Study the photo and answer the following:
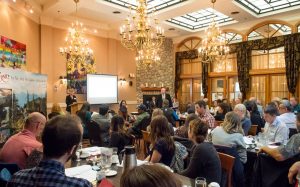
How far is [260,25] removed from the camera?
10.0 metres

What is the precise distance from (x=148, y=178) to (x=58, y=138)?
88 centimetres

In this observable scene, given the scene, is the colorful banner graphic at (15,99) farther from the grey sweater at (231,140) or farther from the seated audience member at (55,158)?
the grey sweater at (231,140)

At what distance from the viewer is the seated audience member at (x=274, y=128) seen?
4148 millimetres

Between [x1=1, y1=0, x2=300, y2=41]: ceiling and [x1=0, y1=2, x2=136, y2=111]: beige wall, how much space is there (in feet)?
1.05

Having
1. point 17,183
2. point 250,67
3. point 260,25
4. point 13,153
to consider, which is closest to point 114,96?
point 250,67

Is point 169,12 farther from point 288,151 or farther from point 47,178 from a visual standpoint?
point 47,178

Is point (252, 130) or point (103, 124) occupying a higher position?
point (103, 124)

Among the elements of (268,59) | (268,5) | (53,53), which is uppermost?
(268,5)

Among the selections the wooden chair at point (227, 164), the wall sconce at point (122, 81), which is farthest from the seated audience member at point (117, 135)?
the wall sconce at point (122, 81)

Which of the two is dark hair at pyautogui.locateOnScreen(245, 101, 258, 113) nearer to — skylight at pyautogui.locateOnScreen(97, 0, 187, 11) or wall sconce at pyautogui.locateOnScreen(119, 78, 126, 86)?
skylight at pyautogui.locateOnScreen(97, 0, 187, 11)

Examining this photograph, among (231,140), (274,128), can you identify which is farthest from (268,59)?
(231,140)

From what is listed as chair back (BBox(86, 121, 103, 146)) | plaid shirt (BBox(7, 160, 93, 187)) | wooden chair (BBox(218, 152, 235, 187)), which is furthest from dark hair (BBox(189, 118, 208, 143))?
chair back (BBox(86, 121, 103, 146))

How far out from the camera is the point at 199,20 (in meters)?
11.0

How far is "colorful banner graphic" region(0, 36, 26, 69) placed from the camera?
7262 millimetres
